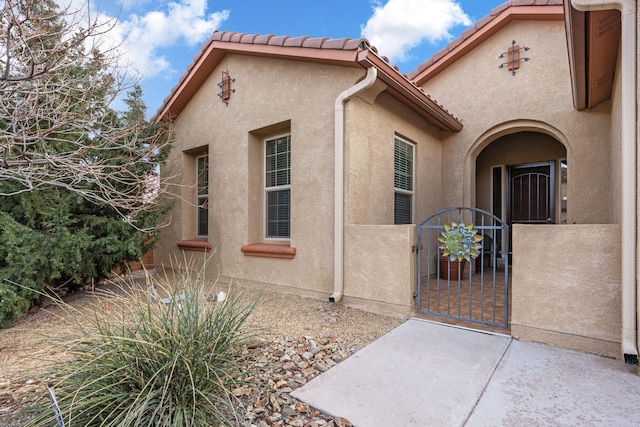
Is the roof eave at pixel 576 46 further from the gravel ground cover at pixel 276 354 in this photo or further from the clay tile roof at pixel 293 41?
the gravel ground cover at pixel 276 354

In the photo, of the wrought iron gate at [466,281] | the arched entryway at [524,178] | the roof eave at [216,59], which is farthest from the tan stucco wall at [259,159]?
the arched entryway at [524,178]

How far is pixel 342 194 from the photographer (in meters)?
4.79

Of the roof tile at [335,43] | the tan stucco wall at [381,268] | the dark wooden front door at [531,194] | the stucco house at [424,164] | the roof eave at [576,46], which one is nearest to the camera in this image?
the stucco house at [424,164]

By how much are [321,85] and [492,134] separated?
13.5ft

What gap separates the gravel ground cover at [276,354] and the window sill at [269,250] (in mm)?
742

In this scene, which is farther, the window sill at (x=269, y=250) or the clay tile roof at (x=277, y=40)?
the window sill at (x=269, y=250)

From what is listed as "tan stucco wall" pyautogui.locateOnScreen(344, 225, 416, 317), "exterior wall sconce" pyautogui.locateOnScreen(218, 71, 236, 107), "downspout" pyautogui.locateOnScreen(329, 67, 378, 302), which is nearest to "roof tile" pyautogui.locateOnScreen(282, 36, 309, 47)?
"downspout" pyautogui.locateOnScreen(329, 67, 378, 302)

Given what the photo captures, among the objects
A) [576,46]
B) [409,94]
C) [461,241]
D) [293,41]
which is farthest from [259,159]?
[576,46]

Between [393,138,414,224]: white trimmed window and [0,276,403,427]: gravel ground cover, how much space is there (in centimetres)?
234

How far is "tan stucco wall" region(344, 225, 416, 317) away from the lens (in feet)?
13.9

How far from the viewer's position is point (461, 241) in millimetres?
4223

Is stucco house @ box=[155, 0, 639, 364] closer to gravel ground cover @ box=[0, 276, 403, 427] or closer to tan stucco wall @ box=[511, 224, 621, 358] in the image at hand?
tan stucco wall @ box=[511, 224, 621, 358]

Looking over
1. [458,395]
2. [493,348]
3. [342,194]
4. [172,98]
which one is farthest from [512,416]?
[172,98]

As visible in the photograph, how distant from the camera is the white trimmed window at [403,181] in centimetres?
607
